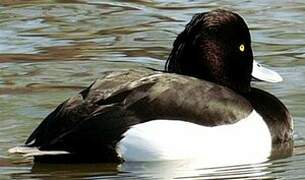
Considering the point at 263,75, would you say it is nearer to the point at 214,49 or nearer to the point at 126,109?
the point at 214,49

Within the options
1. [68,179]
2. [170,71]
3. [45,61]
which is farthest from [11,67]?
[68,179]

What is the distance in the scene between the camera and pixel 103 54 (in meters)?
9.77

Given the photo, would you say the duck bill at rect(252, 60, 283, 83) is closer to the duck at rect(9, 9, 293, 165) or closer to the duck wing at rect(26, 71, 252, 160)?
the duck at rect(9, 9, 293, 165)

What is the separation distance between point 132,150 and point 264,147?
0.76m

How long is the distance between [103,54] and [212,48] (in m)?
2.60

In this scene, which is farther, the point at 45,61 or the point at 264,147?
the point at 45,61

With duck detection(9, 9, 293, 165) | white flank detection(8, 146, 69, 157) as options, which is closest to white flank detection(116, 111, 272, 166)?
duck detection(9, 9, 293, 165)

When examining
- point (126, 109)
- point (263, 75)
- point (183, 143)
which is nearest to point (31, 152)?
point (126, 109)

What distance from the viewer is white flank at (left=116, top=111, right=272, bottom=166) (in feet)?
21.8

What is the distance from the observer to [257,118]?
6988 millimetres

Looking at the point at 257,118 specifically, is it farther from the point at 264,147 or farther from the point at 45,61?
the point at 45,61

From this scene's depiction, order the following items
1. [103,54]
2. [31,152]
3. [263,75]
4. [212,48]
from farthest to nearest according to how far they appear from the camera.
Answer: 1. [103,54]
2. [263,75]
3. [212,48]
4. [31,152]

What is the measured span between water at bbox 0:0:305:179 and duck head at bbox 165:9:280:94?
53 centimetres

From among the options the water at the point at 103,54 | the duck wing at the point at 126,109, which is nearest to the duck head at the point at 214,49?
the duck wing at the point at 126,109
